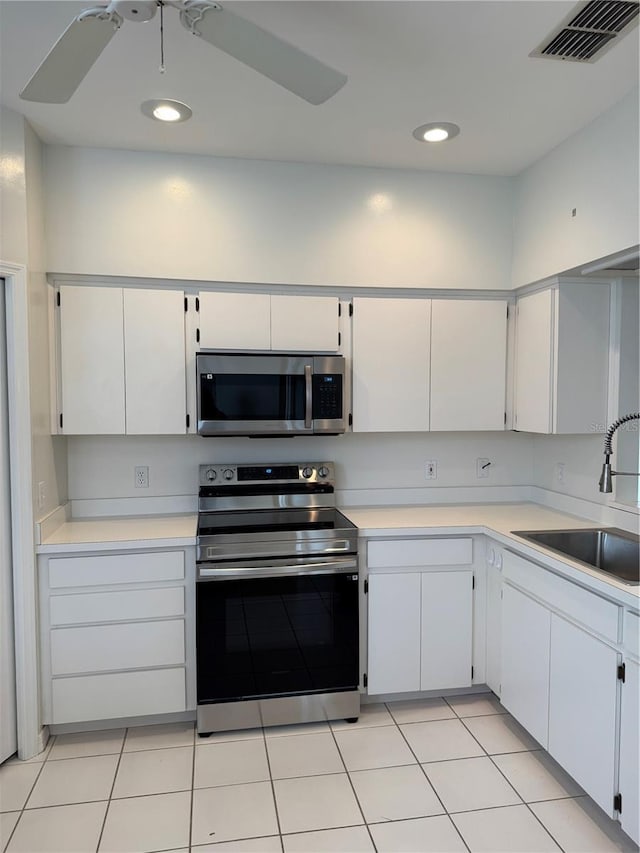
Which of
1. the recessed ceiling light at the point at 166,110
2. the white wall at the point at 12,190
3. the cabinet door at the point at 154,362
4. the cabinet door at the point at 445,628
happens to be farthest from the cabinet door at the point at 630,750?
the white wall at the point at 12,190

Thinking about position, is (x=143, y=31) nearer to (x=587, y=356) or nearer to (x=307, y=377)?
(x=307, y=377)

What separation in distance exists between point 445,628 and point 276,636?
823mm

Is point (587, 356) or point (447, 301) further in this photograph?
point (447, 301)

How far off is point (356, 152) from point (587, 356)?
1.46 metres

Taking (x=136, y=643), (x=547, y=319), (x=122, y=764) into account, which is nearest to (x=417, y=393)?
(x=547, y=319)

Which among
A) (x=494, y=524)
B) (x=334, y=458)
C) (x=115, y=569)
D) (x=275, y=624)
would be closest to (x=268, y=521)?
(x=275, y=624)

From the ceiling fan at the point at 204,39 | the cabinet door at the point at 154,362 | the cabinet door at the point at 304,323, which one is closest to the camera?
the ceiling fan at the point at 204,39

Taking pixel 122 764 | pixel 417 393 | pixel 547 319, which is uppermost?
pixel 547 319

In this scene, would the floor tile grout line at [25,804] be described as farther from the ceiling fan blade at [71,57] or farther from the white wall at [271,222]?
the ceiling fan blade at [71,57]

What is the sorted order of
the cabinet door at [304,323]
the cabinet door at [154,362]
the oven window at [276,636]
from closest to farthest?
the oven window at [276,636] → the cabinet door at [154,362] → the cabinet door at [304,323]

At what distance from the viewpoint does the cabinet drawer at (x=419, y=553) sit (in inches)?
105

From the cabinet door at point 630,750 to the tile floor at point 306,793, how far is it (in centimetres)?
20

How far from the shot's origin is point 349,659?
2.61m

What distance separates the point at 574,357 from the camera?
2701 mm
